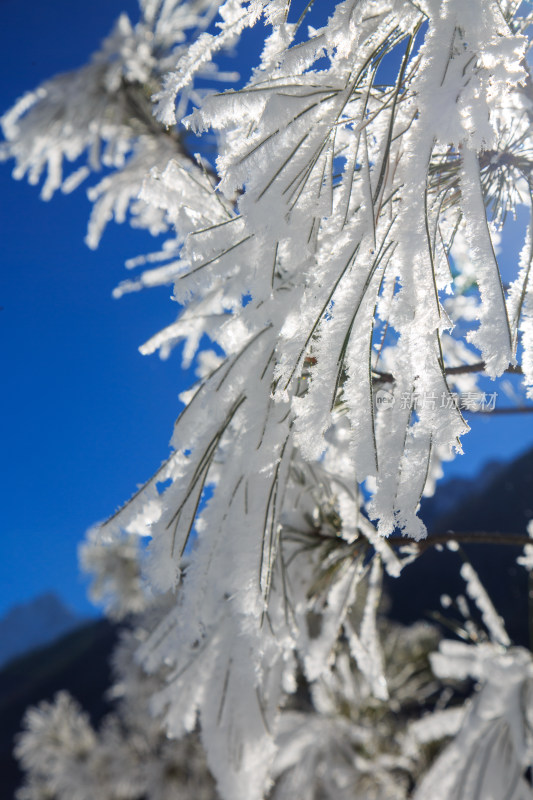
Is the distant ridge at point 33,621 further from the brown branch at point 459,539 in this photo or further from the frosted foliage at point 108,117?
the brown branch at point 459,539

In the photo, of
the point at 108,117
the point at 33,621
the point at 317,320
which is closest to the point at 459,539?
the point at 317,320

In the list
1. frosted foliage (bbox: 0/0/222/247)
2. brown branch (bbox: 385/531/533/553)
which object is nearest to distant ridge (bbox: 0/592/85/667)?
frosted foliage (bbox: 0/0/222/247)

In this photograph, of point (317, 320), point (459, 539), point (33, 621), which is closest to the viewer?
point (317, 320)

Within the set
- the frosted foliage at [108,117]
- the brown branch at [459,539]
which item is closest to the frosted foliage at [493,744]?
the brown branch at [459,539]

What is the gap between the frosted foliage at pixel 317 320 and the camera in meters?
0.42

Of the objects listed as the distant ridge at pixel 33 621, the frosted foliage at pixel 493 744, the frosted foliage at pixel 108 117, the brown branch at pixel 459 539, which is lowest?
the frosted foliage at pixel 493 744

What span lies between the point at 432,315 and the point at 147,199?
485 millimetres

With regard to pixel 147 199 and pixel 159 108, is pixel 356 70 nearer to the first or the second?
pixel 159 108

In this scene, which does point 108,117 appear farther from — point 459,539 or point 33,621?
point 33,621

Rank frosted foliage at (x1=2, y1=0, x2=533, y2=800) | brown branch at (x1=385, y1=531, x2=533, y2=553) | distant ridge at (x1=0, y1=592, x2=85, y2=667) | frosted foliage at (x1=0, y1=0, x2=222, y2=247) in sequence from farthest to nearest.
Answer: distant ridge at (x1=0, y1=592, x2=85, y2=667) < frosted foliage at (x1=0, y1=0, x2=222, y2=247) < brown branch at (x1=385, y1=531, x2=533, y2=553) < frosted foliage at (x1=2, y1=0, x2=533, y2=800)

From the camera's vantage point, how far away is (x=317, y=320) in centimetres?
45

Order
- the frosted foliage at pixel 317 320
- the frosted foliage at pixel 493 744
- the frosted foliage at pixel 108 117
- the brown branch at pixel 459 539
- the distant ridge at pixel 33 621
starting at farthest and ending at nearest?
the distant ridge at pixel 33 621 → the frosted foliage at pixel 108 117 → the frosted foliage at pixel 493 744 → the brown branch at pixel 459 539 → the frosted foliage at pixel 317 320

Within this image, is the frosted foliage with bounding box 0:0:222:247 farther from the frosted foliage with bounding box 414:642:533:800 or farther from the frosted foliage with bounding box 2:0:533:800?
the frosted foliage with bounding box 414:642:533:800

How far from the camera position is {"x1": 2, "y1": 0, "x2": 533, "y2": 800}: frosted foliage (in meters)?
0.42
